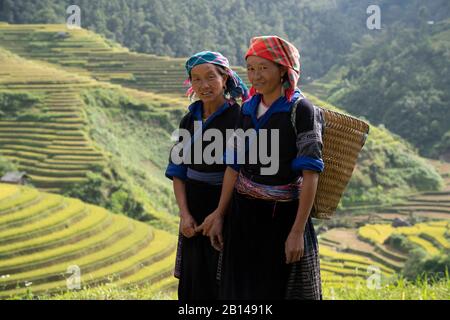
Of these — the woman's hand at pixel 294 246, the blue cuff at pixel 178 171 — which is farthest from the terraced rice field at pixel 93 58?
the woman's hand at pixel 294 246

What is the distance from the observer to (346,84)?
31125 mm

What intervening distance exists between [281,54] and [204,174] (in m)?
0.35

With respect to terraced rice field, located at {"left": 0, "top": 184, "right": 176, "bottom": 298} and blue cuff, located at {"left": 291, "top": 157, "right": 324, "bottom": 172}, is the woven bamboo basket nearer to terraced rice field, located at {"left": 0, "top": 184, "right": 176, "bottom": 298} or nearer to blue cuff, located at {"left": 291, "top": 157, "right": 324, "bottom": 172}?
blue cuff, located at {"left": 291, "top": 157, "right": 324, "bottom": 172}

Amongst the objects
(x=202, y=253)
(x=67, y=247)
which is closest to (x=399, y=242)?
(x=67, y=247)

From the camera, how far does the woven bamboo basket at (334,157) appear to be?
4.96 ft

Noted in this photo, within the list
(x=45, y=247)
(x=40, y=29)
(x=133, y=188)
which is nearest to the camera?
(x=45, y=247)

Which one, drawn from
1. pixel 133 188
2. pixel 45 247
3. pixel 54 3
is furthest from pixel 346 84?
pixel 45 247

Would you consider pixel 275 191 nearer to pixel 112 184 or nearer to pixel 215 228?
pixel 215 228

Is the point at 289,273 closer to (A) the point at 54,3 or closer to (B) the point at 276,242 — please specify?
(B) the point at 276,242

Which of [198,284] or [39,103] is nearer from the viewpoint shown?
[198,284]

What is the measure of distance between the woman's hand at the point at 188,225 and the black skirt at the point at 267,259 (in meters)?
0.14

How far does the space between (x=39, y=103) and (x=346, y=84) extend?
16.3 metres

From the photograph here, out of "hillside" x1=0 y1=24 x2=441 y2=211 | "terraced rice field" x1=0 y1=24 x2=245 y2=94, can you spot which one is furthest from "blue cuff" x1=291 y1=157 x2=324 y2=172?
"terraced rice field" x1=0 y1=24 x2=245 y2=94

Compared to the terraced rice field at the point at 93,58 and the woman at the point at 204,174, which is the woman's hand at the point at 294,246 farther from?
the terraced rice field at the point at 93,58
